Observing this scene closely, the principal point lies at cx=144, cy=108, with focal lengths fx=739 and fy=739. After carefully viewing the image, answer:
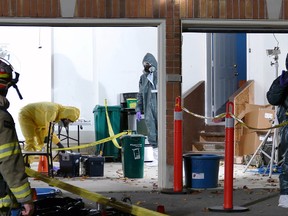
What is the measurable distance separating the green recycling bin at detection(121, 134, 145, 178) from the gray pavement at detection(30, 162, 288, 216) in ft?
0.58

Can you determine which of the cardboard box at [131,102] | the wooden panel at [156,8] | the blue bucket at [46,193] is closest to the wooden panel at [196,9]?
the wooden panel at [156,8]

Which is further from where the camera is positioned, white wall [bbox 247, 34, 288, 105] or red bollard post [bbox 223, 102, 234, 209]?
white wall [bbox 247, 34, 288, 105]

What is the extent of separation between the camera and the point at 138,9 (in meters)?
11.0

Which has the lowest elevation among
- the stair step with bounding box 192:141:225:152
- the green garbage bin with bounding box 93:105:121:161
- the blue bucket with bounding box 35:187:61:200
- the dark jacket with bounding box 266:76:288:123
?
the stair step with bounding box 192:141:225:152

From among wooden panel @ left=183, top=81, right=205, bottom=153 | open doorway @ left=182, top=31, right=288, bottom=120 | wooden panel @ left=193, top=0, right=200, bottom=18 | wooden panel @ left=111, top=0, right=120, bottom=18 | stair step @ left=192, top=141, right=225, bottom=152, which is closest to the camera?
wooden panel @ left=111, top=0, right=120, bottom=18

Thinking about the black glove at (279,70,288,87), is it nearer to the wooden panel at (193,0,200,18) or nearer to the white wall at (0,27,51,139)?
the wooden panel at (193,0,200,18)

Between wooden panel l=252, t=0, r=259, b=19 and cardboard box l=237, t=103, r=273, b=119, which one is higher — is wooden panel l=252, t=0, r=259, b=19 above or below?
above

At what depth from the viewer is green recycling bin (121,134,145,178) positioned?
12812mm

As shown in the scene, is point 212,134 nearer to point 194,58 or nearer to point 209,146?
point 209,146

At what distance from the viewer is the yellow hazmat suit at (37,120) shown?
13836mm

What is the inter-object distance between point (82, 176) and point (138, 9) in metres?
3.51

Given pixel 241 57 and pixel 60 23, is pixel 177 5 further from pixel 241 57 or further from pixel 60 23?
pixel 241 57

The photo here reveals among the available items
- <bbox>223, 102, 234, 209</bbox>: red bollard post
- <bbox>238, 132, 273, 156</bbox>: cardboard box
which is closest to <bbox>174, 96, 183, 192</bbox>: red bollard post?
<bbox>223, 102, 234, 209</bbox>: red bollard post

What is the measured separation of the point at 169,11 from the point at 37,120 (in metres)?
4.18
